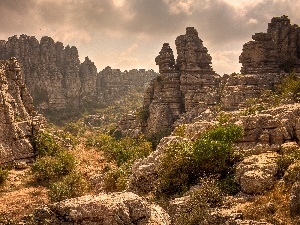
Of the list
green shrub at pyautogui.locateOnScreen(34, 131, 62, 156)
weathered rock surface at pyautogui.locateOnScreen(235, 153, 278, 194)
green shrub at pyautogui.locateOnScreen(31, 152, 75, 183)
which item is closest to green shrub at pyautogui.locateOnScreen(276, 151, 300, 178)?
weathered rock surface at pyautogui.locateOnScreen(235, 153, 278, 194)

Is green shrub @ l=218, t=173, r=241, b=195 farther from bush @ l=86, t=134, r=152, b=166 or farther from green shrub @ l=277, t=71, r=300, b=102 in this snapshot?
bush @ l=86, t=134, r=152, b=166

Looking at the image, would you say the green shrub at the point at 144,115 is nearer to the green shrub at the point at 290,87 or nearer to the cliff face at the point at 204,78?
the cliff face at the point at 204,78

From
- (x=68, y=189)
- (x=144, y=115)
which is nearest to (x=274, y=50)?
(x=144, y=115)

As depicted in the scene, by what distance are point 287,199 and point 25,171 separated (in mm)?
33605

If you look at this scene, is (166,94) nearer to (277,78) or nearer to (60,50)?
(277,78)

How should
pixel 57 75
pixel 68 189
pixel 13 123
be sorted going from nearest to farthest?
1. pixel 68 189
2. pixel 13 123
3. pixel 57 75

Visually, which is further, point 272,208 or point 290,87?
point 290,87

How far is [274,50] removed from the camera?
59.8 meters

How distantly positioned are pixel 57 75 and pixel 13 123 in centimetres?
9063

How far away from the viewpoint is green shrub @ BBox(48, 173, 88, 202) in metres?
30.7

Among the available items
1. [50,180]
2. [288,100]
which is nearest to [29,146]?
[50,180]

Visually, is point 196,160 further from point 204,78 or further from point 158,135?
point 204,78

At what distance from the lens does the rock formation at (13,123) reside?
4241cm

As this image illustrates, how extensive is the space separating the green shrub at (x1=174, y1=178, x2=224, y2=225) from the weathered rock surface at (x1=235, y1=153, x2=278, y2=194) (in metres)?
1.85
